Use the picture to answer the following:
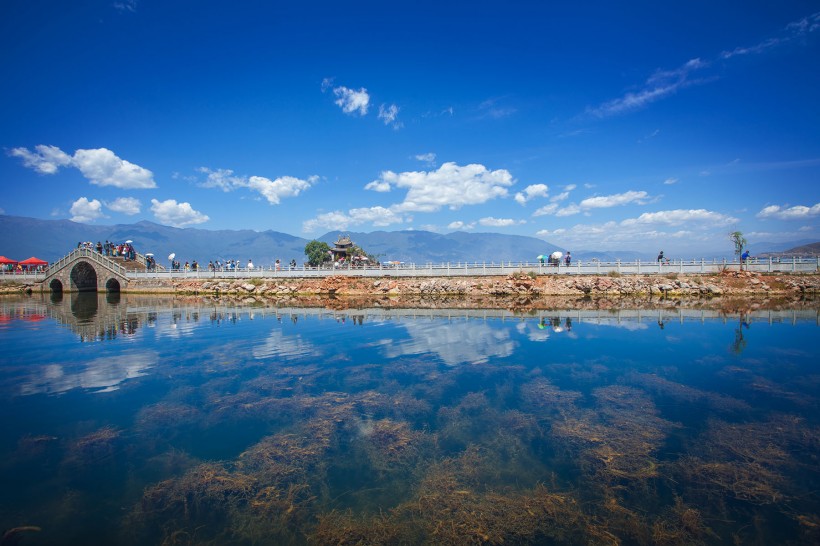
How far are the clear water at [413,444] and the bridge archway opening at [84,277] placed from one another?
4758 centimetres

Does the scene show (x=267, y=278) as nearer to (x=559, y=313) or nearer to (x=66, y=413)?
(x=559, y=313)

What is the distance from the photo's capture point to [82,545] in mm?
6746

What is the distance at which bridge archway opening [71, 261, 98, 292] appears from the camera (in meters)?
60.0

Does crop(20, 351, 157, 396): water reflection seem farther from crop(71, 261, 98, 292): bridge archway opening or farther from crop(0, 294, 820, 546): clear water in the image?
crop(71, 261, 98, 292): bridge archway opening

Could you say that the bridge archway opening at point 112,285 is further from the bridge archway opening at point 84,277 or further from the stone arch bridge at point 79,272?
the bridge archway opening at point 84,277

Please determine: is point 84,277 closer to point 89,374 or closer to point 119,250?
point 119,250

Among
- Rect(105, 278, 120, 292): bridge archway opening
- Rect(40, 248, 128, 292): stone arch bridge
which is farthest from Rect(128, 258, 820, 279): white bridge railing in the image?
Rect(105, 278, 120, 292): bridge archway opening

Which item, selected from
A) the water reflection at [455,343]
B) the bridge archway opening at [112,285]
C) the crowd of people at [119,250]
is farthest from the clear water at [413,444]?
the crowd of people at [119,250]

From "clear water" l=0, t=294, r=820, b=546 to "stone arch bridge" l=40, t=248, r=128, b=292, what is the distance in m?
42.9

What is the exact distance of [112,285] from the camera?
6100 cm

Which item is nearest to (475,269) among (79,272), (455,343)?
(455,343)

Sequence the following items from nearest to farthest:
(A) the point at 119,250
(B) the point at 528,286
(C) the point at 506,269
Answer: (B) the point at 528,286 < (C) the point at 506,269 < (A) the point at 119,250

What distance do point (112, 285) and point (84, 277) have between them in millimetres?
5675

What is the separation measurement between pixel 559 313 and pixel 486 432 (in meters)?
25.9
